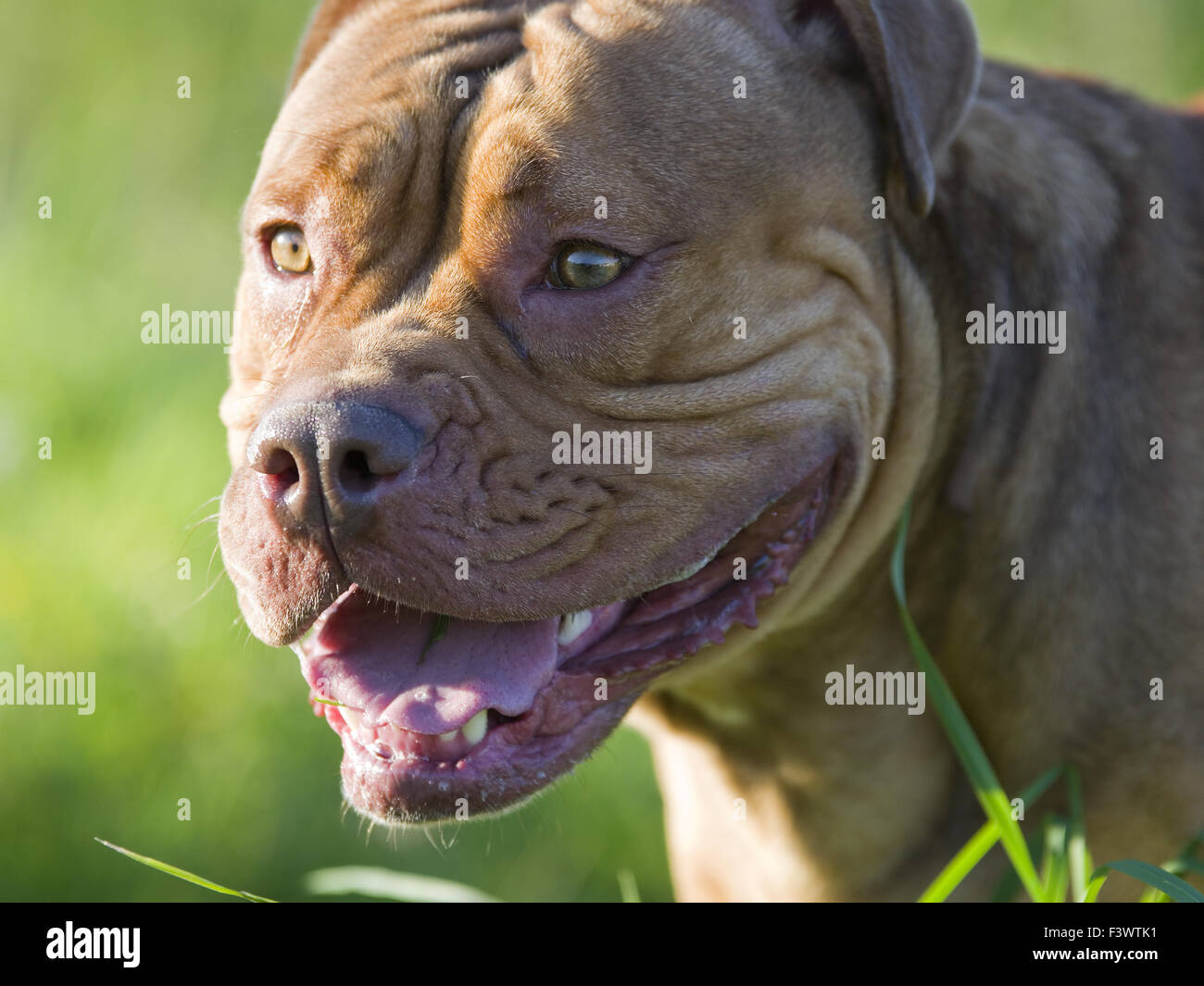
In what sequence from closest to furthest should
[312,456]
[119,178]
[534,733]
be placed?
[312,456] < [534,733] < [119,178]

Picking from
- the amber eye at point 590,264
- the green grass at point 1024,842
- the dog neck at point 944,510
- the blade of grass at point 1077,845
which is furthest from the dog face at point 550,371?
the blade of grass at point 1077,845

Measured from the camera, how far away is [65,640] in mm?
5348

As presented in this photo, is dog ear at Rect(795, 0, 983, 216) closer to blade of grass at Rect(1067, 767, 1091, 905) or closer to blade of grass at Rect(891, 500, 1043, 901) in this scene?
blade of grass at Rect(891, 500, 1043, 901)

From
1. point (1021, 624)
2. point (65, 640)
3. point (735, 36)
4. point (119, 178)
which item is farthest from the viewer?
→ point (119, 178)

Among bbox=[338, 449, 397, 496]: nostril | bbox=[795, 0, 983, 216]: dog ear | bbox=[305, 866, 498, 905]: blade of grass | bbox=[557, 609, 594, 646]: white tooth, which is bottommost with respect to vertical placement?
bbox=[305, 866, 498, 905]: blade of grass

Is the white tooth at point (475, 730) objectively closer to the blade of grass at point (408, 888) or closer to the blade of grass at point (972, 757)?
the blade of grass at point (408, 888)

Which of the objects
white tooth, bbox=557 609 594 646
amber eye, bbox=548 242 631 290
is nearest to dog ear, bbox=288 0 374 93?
amber eye, bbox=548 242 631 290

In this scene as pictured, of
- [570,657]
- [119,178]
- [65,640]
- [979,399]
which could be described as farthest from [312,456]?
[119,178]

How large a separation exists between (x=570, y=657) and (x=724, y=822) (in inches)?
43.9

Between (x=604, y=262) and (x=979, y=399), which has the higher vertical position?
(x=604, y=262)

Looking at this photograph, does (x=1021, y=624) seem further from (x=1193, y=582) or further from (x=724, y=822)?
(x=724, y=822)

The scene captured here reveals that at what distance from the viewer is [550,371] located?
291 cm

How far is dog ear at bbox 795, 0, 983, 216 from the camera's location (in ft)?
9.89

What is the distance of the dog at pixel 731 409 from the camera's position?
2812 millimetres
